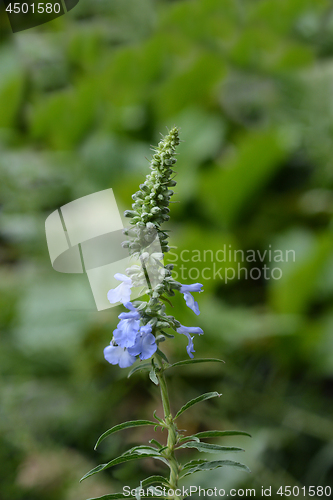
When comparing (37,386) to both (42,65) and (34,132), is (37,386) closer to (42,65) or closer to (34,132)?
(34,132)

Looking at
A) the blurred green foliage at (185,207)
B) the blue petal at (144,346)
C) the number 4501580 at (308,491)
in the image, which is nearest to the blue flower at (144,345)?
the blue petal at (144,346)

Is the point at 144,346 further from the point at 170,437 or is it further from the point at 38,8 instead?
the point at 38,8

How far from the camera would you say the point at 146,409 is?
0.91 meters

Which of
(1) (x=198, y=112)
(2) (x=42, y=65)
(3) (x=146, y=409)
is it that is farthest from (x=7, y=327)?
(2) (x=42, y=65)

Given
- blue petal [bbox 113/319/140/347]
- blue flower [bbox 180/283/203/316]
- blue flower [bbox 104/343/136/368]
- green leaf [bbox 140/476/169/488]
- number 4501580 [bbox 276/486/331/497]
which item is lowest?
number 4501580 [bbox 276/486/331/497]

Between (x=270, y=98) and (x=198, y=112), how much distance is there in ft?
0.97

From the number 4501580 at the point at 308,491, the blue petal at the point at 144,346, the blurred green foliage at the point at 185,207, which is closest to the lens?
the blue petal at the point at 144,346

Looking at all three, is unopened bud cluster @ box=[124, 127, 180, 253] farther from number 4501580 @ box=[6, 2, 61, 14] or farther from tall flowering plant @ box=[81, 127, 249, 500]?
number 4501580 @ box=[6, 2, 61, 14]

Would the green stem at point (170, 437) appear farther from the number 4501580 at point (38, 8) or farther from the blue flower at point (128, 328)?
the number 4501580 at point (38, 8)

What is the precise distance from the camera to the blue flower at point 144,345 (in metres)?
0.24

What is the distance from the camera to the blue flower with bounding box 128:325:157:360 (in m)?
0.24

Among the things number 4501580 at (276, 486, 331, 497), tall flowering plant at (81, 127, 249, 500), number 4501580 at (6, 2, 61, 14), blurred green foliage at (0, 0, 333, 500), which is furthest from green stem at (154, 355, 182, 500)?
number 4501580 at (6, 2, 61, 14)

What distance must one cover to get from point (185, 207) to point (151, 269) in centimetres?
111

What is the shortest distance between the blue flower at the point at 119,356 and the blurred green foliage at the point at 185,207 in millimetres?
427
